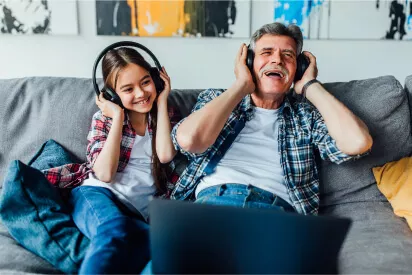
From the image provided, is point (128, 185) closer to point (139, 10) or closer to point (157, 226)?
point (157, 226)

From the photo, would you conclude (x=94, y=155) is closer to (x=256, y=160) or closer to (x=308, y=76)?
(x=256, y=160)

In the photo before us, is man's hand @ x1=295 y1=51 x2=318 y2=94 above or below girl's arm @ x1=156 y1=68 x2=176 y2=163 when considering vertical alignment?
above

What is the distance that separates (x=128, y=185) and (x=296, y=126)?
2.02 feet

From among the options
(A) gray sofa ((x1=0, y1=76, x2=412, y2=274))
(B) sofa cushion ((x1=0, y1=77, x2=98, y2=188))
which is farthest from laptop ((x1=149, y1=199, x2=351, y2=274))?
(B) sofa cushion ((x1=0, y1=77, x2=98, y2=188))

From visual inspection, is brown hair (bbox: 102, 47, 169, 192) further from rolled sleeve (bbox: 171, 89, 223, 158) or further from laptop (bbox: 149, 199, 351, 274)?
laptop (bbox: 149, 199, 351, 274)

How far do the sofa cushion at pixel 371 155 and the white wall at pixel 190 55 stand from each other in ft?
2.21

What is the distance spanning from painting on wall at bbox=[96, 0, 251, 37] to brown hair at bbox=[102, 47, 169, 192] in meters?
0.64

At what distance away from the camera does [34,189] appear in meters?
1.20

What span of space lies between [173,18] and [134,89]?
29.9 inches

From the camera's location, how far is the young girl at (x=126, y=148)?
4.50 ft

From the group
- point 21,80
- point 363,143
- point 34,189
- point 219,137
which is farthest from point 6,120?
point 363,143

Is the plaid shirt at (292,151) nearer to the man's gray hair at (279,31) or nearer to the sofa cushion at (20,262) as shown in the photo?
the man's gray hair at (279,31)

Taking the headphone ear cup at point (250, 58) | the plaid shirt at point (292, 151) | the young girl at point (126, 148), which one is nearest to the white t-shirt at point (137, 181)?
the young girl at point (126, 148)

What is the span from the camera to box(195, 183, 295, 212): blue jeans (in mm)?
1259
